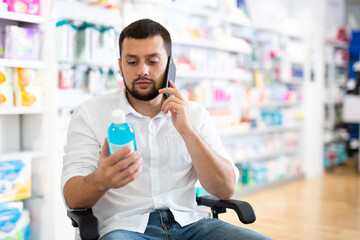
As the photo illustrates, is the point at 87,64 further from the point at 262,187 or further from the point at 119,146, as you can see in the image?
the point at 262,187

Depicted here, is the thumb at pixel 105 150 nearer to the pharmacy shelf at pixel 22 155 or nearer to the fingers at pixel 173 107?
the fingers at pixel 173 107

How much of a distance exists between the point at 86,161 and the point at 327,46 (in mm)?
6445

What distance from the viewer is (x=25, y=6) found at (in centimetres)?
285

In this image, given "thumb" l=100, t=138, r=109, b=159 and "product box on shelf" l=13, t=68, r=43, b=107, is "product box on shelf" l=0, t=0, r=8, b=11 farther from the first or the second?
"thumb" l=100, t=138, r=109, b=159

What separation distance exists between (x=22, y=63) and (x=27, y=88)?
17cm

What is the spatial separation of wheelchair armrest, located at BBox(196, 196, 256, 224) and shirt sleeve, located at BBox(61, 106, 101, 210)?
552 millimetres

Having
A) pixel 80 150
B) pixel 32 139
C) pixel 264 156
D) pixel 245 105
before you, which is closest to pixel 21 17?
pixel 32 139

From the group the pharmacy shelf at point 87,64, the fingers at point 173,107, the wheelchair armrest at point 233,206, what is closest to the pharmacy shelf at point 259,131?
the pharmacy shelf at point 87,64

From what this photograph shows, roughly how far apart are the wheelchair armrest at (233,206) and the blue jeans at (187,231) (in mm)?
52

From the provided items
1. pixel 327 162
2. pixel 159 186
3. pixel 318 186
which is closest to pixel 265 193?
pixel 318 186

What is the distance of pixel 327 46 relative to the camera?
7.38 metres

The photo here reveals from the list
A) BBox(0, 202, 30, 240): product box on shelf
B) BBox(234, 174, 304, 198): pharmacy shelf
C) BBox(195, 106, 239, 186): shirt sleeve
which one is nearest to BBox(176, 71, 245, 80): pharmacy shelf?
BBox(234, 174, 304, 198): pharmacy shelf

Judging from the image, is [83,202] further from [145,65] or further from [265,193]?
[265,193]

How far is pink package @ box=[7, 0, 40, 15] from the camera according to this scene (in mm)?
2793
